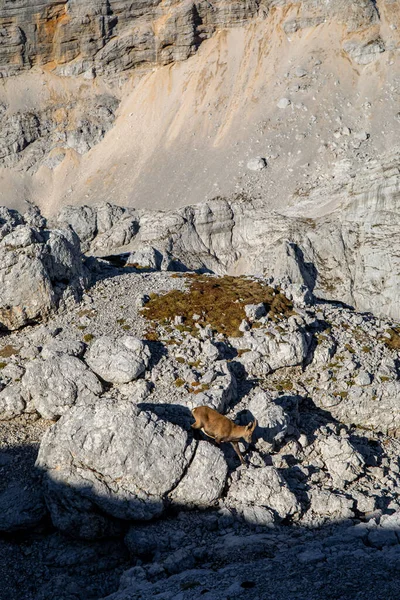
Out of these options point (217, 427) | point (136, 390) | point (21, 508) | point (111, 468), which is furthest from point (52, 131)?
point (111, 468)

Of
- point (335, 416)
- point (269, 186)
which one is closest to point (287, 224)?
point (269, 186)

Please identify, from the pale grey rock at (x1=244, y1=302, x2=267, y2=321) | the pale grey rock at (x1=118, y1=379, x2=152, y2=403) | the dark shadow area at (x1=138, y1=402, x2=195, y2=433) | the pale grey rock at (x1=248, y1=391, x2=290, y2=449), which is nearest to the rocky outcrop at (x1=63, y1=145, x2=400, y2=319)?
the pale grey rock at (x1=244, y1=302, x2=267, y2=321)

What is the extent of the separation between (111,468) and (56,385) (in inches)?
227

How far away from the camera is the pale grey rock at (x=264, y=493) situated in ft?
65.2

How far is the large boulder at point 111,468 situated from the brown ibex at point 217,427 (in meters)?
0.96

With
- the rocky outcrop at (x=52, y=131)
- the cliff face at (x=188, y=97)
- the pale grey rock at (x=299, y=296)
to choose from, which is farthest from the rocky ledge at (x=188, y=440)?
the rocky outcrop at (x=52, y=131)

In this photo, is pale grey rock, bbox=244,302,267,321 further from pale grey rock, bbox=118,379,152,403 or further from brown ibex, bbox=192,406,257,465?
brown ibex, bbox=192,406,257,465

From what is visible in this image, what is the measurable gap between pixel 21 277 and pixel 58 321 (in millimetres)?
2753

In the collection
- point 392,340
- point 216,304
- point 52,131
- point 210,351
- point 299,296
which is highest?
point 216,304

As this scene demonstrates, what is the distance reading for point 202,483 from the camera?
20.2 m

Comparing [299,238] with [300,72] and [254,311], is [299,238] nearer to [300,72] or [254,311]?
[254,311]

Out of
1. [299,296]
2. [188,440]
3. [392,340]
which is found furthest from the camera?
[299,296]

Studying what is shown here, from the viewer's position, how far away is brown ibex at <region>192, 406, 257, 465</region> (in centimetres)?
2138

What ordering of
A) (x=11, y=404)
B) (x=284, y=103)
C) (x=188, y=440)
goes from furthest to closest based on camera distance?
(x=284, y=103), (x=11, y=404), (x=188, y=440)
